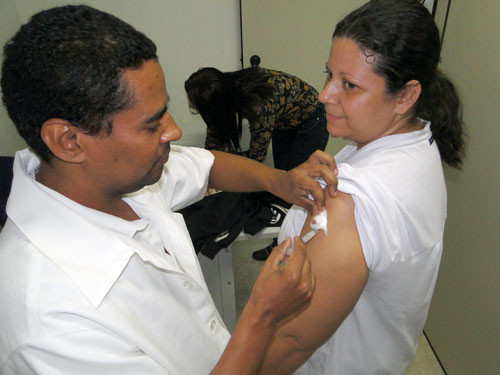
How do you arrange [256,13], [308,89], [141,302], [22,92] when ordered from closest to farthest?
[22,92] < [141,302] < [308,89] < [256,13]

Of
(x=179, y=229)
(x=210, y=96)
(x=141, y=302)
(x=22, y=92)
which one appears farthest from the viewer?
(x=210, y=96)

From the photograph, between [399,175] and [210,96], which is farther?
[210,96]

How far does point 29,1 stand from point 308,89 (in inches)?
89.2

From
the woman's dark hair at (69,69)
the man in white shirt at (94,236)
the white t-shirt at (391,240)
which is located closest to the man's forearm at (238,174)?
the white t-shirt at (391,240)

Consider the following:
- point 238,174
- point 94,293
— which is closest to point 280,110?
point 238,174

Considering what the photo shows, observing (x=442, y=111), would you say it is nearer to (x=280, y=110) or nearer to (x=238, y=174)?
(x=238, y=174)

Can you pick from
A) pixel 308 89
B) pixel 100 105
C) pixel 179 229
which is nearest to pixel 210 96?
pixel 308 89

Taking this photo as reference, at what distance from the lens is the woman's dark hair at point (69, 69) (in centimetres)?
54

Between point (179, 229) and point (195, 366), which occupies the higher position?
point (179, 229)

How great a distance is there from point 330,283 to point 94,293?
1.59ft

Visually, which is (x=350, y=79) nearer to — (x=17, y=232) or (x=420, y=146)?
(x=420, y=146)

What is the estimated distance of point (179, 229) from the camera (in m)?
0.89

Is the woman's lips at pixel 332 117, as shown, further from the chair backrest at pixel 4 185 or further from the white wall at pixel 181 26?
the white wall at pixel 181 26

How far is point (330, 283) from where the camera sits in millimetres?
712
